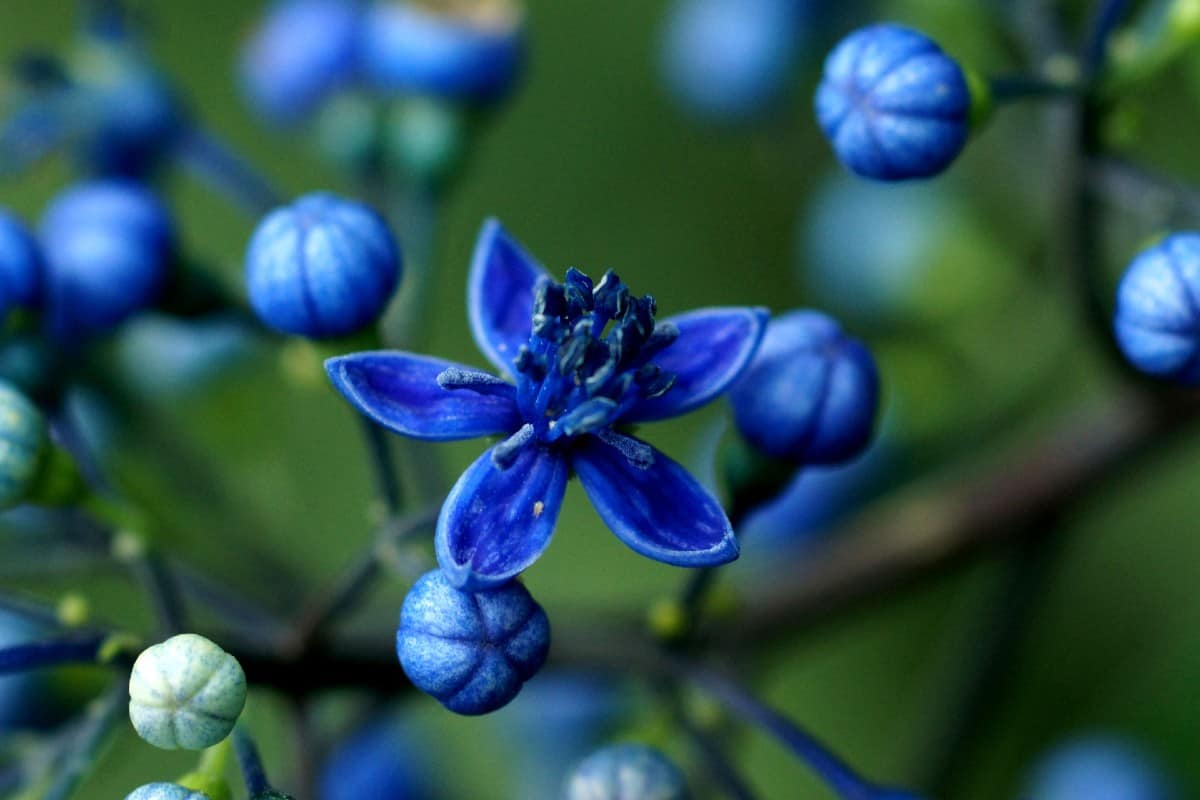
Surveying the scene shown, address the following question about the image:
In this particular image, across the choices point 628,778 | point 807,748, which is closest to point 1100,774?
point 807,748

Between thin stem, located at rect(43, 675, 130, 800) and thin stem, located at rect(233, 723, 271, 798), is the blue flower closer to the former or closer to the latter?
thin stem, located at rect(233, 723, 271, 798)

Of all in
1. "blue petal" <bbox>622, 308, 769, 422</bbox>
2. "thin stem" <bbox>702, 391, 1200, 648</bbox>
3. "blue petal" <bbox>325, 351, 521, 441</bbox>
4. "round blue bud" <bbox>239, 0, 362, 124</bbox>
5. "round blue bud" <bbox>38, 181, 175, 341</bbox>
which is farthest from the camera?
"round blue bud" <bbox>239, 0, 362, 124</bbox>

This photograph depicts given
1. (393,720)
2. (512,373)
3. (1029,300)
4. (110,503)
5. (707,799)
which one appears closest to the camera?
(512,373)

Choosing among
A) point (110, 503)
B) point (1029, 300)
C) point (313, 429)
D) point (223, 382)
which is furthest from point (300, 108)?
point (1029, 300)

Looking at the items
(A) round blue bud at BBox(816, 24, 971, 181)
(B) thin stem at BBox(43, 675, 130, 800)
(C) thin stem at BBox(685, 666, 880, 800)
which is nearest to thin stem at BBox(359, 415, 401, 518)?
(B) thin stem at BBox(43, 675, 130, 800)

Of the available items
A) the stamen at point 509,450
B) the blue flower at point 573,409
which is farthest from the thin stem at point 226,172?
the stamen at point 509,450

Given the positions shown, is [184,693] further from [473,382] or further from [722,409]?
[722,409]

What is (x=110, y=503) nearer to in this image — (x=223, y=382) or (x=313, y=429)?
(x=223, y=382)
